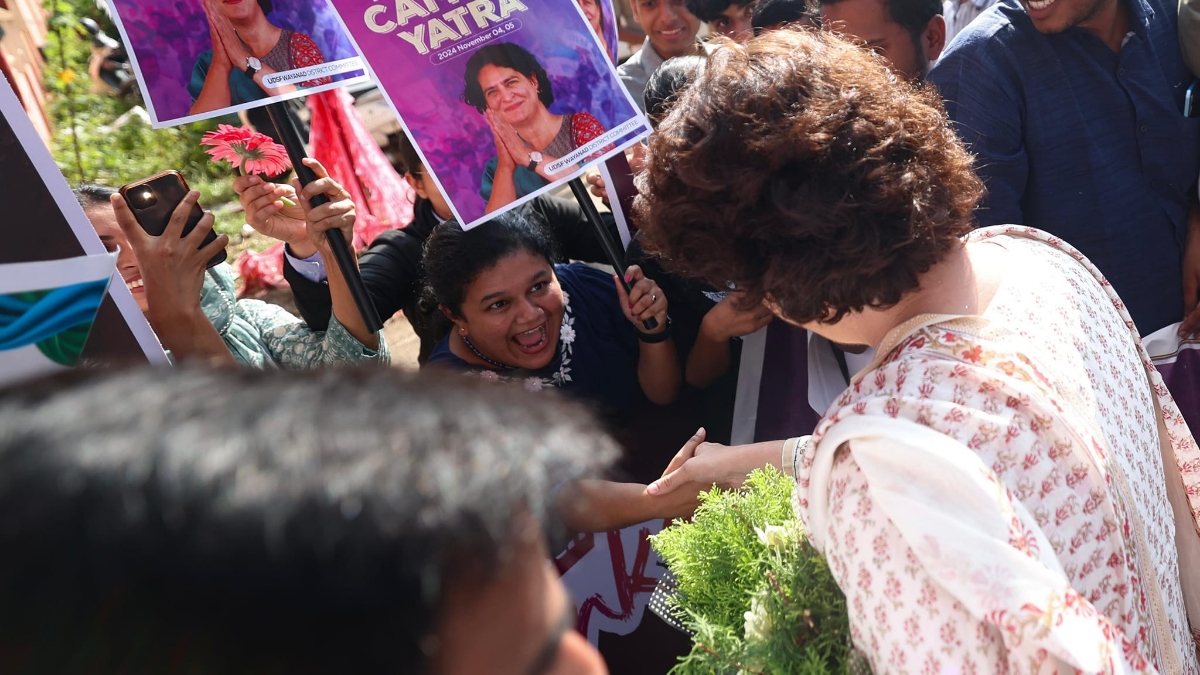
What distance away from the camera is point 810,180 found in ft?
3.74

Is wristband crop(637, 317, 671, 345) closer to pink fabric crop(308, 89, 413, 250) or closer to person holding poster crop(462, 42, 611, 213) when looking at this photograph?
person holding poster crop(462, 42, 611, 213)

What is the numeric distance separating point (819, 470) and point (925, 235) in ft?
1.15

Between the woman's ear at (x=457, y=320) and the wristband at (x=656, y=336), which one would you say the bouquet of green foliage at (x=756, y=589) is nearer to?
the wristband at (x=656, y=336)

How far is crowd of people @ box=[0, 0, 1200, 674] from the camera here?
1.55ft

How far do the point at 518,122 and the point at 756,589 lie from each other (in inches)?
48.3

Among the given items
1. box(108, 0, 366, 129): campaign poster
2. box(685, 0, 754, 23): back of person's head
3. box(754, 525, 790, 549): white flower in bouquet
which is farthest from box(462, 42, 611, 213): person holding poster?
box(685, 0, 754, 23): back of person's head

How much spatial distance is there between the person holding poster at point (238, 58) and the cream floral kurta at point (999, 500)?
4.69 feet

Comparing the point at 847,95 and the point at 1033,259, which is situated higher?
the point at 847,95

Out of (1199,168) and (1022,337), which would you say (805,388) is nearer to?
(1199,168)

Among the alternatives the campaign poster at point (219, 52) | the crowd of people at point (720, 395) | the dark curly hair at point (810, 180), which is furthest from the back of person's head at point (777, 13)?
the dark curly hair at point (810, 180)

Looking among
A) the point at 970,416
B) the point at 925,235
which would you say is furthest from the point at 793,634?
the point at 925,235

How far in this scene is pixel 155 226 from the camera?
1787mm

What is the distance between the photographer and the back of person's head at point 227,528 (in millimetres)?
460

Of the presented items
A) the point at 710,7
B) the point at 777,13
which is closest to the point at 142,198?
the point at 777,13
